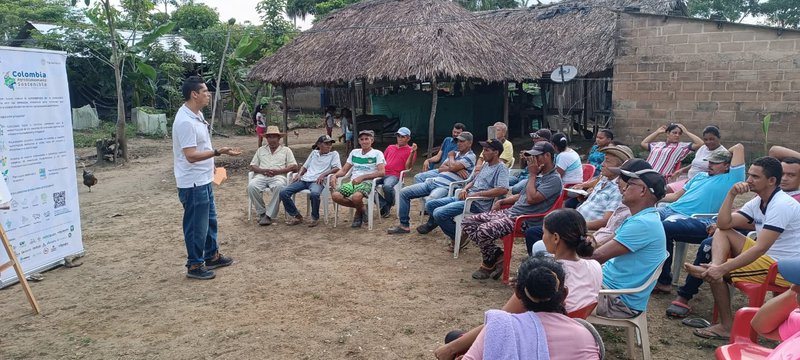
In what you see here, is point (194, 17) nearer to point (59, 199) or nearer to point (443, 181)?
point (59, 199)

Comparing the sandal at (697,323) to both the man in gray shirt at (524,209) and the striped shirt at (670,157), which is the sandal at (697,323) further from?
the striped shirt at (670,157)

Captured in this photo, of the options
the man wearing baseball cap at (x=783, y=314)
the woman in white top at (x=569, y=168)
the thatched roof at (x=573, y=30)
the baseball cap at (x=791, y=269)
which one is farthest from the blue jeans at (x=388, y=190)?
the thatched roof at (x=573, y=30)

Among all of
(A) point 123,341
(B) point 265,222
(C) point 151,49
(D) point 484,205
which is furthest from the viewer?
(C) point 151,49

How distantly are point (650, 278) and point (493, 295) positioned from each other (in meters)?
1.48

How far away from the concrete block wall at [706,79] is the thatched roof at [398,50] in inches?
90.3

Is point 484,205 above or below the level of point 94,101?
below

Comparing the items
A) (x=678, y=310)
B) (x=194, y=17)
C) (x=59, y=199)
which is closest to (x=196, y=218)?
(x=59, y=199)

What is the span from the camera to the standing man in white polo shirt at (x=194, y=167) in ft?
14.7

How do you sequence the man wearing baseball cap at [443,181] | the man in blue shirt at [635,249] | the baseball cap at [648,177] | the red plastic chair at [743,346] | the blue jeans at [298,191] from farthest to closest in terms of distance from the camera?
the blue jeans at [298,191] < the man wearing baseball cap at [443,181] < the baseball cap at [648,177] < the man in blue shirt at [635,249] < the red plastic chair at [743,346]

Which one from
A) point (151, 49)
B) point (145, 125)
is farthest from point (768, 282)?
point (151, 49)

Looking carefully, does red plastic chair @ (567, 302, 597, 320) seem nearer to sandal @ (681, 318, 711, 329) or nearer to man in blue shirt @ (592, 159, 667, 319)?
man in blue shirt @ (592, 159, 667, 319)

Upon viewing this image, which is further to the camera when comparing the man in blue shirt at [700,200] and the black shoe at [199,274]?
the black shoe at [199,274]

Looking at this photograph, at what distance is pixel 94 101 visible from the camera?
762 inches

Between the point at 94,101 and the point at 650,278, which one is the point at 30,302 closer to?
the point at 650,278
